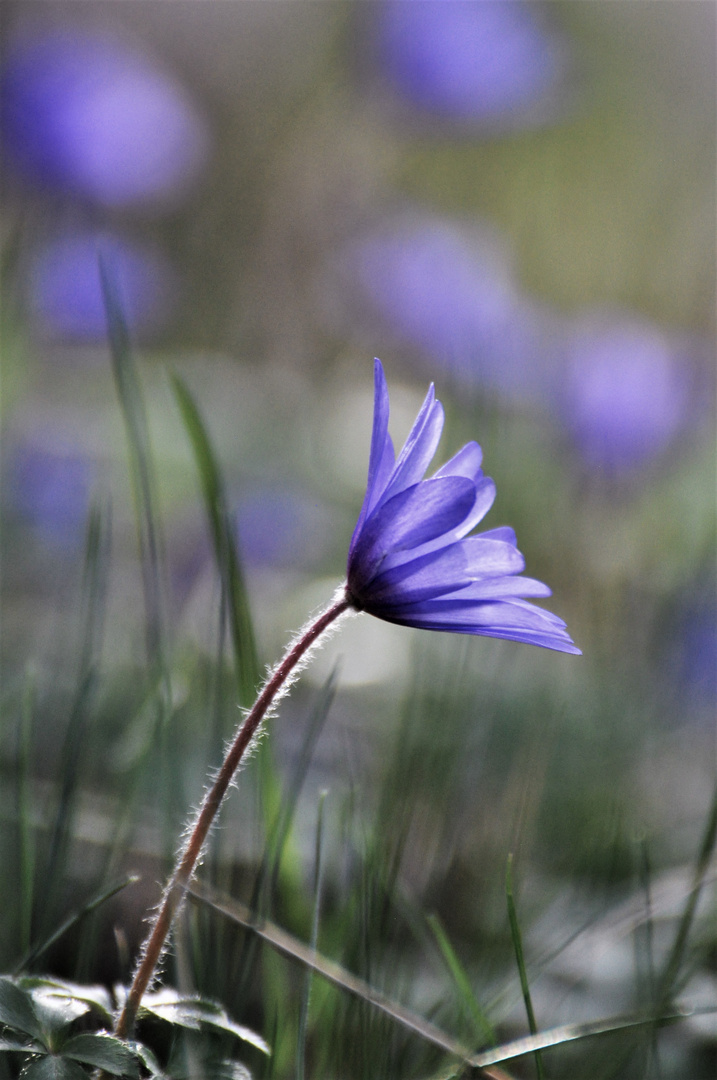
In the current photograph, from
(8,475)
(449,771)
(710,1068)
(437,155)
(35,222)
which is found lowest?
(710,1068)

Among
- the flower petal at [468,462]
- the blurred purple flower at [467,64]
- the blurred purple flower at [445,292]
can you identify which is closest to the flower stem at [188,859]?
the flower petal at [468,462]

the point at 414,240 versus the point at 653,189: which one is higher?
the point at 653,189

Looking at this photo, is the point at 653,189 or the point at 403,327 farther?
the point at 653,189

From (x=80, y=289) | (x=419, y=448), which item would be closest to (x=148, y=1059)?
(x=419, y=448)

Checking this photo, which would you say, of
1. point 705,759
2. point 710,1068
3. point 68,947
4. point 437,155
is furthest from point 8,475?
point 437,155

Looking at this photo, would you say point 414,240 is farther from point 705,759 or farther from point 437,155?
point 705,759

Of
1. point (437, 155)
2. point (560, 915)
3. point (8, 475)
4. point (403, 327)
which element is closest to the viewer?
point (560, 915)

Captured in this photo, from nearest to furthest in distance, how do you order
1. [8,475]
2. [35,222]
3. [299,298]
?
[35,222], [8,475], [299,298]

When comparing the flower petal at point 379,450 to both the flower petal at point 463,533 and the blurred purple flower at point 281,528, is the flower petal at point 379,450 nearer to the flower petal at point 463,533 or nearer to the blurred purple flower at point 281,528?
the flower petal at point 463,533
